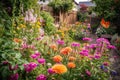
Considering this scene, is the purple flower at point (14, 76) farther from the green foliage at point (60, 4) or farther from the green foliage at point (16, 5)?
the green foliage at point (60, 4)

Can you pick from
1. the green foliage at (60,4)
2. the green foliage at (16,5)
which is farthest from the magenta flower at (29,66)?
the green foliage at (60,4)

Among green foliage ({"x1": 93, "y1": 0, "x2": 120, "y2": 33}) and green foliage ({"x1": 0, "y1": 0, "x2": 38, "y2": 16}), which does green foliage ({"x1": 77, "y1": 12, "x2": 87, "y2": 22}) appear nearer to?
green foliage ({"x1": 93, "y1": 0, "x2": 120, "y2": 33})

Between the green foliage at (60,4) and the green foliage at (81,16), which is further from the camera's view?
the green foliage at (81,16)

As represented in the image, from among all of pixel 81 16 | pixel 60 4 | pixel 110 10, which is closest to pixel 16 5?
pixel 110 10

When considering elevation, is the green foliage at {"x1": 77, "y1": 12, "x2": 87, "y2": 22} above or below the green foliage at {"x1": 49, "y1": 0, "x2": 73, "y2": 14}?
below

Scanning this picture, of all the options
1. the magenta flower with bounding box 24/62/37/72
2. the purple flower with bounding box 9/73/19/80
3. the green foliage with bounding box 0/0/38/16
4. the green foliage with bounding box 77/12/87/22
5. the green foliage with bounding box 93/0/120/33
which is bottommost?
the green foliage with bounding box 77/12/87/22

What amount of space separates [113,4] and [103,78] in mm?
9837

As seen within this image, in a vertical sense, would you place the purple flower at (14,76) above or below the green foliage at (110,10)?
above

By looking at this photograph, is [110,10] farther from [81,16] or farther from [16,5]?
[16,5]

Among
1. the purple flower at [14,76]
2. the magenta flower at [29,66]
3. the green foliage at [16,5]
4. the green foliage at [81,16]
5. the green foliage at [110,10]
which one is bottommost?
the green foliage at [81,16]

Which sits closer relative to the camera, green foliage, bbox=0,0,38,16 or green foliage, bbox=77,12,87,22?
green foliage, bbox=0,0,38,16

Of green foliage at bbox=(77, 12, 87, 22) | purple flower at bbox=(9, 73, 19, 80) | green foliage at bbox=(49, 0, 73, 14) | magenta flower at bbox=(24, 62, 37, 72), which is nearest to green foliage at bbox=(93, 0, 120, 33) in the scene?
green foliage at bbox=(49, 0, 73, 14)

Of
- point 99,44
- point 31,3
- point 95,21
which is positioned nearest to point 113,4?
point 95,21

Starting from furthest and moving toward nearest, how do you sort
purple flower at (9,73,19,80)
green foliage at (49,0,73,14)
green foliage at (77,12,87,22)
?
green foliage at (77,12,87,22)
green foliage at (49,0,73,14)
purple flower at (9,73,19,80)
